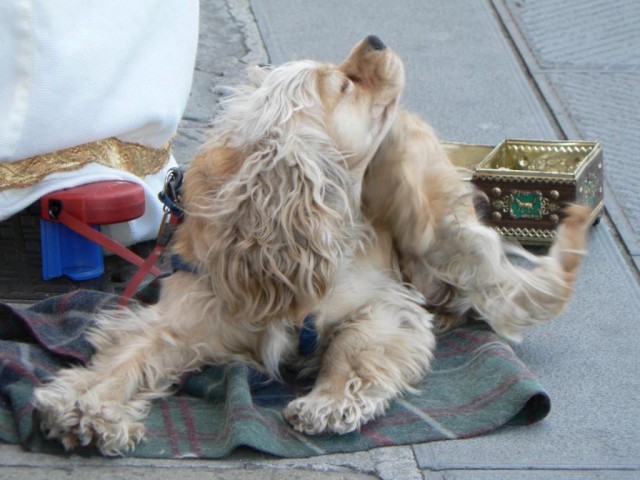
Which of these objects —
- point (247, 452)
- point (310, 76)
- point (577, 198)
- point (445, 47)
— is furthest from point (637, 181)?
point (247, 452)

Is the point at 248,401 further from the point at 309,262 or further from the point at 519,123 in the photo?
the point at 519,123

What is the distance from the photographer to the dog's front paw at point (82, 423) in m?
3.10

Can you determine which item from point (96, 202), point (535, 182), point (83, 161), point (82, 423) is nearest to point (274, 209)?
point (82, 423)

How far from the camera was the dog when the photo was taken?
326 centimetres

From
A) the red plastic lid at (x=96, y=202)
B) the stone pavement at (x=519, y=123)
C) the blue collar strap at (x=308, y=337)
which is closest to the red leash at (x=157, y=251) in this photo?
the red plastic lid at (x=96, y=202)

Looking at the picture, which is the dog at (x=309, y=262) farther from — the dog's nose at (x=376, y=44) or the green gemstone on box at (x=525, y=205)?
the green gemstone on box at (x=525, y=205)

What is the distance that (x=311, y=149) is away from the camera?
3309 mm

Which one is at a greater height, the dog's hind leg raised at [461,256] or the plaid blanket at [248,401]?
the dog's hind leg raised at [461,256]

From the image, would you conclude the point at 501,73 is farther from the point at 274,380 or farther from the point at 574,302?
the point at 274,380

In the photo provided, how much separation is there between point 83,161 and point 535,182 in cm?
169

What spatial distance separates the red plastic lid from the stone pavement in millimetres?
998

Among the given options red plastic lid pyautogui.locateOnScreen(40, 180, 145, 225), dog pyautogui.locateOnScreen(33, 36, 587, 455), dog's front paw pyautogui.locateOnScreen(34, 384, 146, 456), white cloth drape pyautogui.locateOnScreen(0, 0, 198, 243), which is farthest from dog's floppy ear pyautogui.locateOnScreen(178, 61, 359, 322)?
white cloth drape pyautogui.locateOnScreen(0, 0, 198, 243)

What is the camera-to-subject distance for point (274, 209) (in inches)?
127

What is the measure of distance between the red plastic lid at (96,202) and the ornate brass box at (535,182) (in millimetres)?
1344
